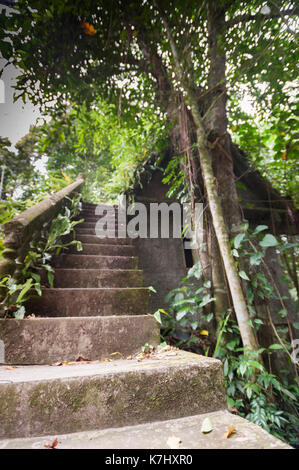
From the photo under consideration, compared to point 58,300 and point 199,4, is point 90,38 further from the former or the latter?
point 58,300

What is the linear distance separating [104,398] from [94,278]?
4.70ft

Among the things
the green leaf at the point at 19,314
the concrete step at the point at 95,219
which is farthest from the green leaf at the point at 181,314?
the concrete step at the point at 95,219

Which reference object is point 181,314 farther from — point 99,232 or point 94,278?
point 99,232

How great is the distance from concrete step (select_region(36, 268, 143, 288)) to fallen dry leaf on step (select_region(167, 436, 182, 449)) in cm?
159

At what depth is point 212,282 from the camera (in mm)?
2572

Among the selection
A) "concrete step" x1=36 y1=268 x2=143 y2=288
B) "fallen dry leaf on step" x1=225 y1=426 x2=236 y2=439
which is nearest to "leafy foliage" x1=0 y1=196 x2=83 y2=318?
"concrete step" x1=36 y1=268 x2=143 y2=288

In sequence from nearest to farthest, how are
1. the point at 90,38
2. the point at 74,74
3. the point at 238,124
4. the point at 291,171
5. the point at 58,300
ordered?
the point at 58,300
the point at 90,38
the point at 74,74
the point at 291,171
the point at 238,124

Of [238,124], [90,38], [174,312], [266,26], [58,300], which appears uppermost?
[90,38]

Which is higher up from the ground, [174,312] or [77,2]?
[77,2]

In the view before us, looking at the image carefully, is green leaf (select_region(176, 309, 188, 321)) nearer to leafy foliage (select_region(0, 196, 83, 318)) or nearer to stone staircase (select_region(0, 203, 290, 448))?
stone staircase (select_region(0, 203, 290, 448))

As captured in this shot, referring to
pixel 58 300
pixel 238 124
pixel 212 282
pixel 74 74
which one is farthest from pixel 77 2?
pixel 212 282

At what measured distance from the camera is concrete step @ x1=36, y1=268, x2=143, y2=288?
2250 mm
